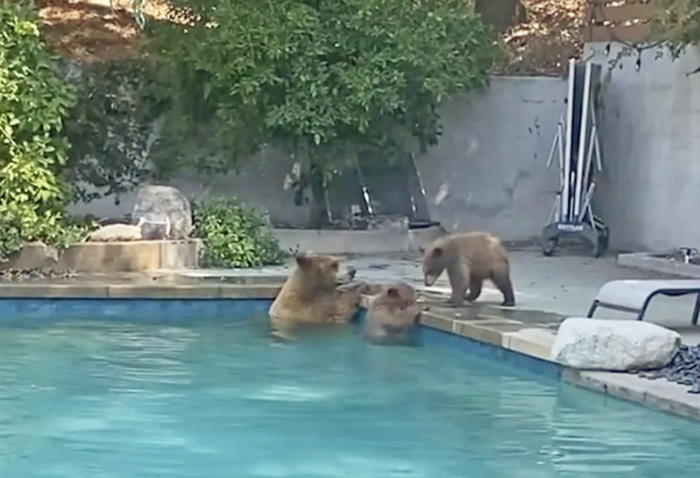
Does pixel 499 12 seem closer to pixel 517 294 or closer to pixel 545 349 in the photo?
pixel 517 294

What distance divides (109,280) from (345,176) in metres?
3.56

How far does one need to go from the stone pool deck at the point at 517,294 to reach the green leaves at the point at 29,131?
2.45ft

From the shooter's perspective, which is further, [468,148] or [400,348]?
[468,148]

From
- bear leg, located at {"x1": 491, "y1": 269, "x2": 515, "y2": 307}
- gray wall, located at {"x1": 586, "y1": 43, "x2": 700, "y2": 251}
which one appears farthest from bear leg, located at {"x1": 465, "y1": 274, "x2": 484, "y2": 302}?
gray wall, located at {"x1": 586, "y1": 43, "x2": 700, "y2": 251}

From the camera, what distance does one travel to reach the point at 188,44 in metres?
13.0

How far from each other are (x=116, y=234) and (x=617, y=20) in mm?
5449

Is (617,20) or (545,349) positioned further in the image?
(617,20)

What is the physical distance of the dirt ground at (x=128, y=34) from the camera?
15641 millimetres

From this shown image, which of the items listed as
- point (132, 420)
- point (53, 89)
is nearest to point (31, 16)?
point (53, 89)

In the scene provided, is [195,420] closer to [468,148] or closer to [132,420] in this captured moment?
[132,420]

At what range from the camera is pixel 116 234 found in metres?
11.4

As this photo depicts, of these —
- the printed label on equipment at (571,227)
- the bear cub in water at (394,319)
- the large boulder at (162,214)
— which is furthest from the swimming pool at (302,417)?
the printed label on equipment at (571,227)

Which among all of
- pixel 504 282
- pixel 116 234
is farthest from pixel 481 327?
pixel 116 234

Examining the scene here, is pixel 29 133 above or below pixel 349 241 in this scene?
above
